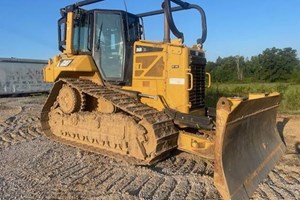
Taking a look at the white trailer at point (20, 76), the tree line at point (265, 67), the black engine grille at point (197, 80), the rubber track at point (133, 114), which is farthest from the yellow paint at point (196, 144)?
the tree line at point (265, 67)

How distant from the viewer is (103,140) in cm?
639

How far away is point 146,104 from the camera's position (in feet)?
21.4

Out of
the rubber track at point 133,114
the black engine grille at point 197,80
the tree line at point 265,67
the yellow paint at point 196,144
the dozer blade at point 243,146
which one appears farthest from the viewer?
the tree line at point 265,67

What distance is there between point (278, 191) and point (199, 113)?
2.30 meters

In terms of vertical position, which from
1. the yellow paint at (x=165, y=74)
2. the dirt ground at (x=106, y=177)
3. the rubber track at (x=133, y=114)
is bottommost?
the dirt ground at (x=106, y=177)

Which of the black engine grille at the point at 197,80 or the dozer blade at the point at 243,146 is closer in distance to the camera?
the dozer blade at the point at 243,146

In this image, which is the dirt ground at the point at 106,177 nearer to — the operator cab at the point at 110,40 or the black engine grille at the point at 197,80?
the black engine grille at the point at 197,80

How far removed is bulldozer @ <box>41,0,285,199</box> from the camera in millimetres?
4820

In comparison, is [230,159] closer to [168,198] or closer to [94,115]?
[168,198]

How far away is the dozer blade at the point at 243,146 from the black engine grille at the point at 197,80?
121cm

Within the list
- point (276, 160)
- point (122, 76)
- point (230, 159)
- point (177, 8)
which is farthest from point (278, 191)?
point (177, 8)

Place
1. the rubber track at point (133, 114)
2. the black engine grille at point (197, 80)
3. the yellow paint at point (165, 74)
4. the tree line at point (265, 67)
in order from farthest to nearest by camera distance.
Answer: the tree line at point (265, 67), the black engine grille at point (197, 80), the yellow paint at point (165, 74), the rubber track at point (133, 114)

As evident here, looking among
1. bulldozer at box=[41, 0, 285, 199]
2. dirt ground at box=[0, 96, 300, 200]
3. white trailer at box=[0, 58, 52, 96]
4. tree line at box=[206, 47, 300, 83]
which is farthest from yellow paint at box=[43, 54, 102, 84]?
tree line at box=[206, 47, 300, 83]

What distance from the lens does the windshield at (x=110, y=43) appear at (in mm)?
6852
